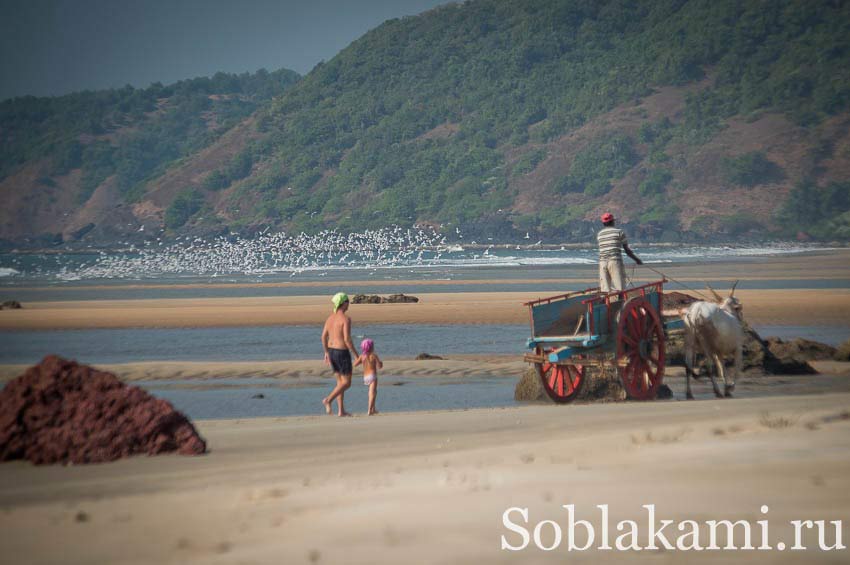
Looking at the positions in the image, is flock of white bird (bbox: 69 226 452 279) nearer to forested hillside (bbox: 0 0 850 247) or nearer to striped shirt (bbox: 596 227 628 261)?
forested hillside (bbox: 0 0 850 247)

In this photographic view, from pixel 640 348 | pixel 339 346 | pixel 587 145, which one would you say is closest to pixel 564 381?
pixel 640 348

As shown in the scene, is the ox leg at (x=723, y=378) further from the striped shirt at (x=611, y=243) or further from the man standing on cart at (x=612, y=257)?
the striped shirt at (x=611, y=243)

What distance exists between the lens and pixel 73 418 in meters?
8.33

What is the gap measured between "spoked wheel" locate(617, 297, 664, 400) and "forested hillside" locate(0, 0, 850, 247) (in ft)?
350

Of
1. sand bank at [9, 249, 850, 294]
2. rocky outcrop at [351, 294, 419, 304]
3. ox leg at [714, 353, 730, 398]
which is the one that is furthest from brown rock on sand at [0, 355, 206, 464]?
sand bank at [9, 249, 850, 294]

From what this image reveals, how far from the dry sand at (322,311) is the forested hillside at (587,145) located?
279 ft

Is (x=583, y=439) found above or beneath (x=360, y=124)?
beneath

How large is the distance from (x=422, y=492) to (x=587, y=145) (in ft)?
465

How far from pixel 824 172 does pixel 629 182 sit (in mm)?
22918

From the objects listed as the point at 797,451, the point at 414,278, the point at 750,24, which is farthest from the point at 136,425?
the point at 750,24

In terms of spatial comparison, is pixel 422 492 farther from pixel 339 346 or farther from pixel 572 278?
pixel 572 278

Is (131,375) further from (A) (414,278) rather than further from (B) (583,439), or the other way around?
(A) (414,278)

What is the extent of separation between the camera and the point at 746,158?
422 feet

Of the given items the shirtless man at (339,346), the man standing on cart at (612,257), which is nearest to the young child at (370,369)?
the shirtless man at (339,346)
